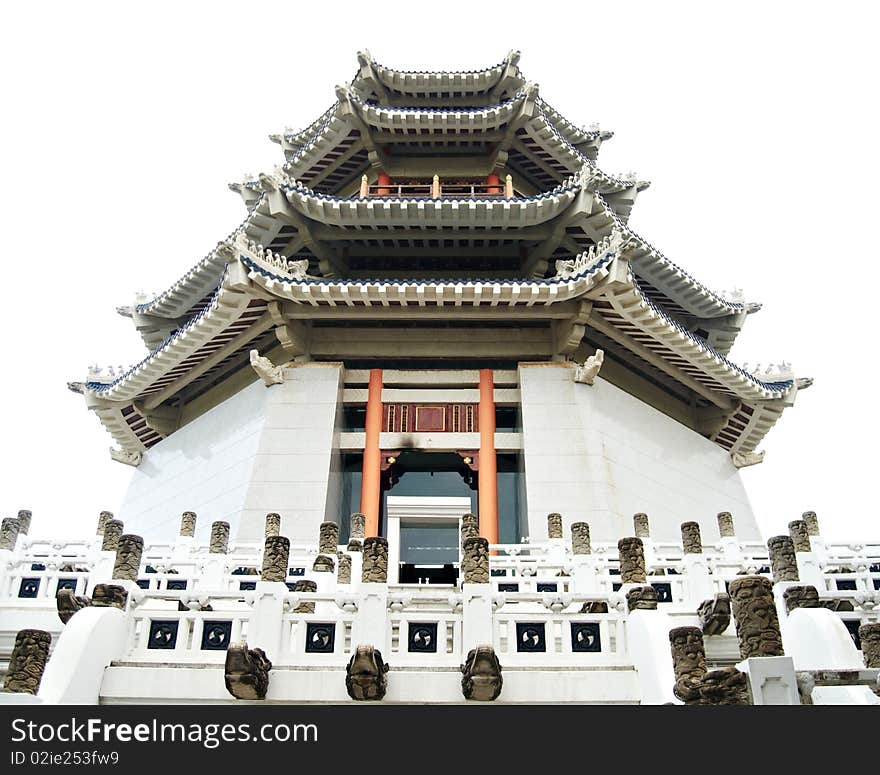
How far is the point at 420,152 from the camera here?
23.2m

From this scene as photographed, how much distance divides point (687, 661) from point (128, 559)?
5.88 metres

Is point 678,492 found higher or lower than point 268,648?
higher

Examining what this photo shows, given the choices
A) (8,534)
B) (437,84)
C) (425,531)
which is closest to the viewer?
(8,534)

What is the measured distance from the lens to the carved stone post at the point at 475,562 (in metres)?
8.00

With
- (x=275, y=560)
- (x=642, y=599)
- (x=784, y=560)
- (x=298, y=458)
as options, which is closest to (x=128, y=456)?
(x=298, y=458)

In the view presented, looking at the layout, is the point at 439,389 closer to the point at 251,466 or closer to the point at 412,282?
the point at 412,282

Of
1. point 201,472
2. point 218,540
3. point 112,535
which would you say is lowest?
point 112,535

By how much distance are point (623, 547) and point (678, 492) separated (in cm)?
1083

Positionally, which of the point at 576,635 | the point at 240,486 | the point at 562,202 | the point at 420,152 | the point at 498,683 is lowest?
the point at 498,683

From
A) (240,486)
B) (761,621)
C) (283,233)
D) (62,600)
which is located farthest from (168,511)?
(761,621)

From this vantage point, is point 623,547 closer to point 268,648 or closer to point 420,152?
point 268,648

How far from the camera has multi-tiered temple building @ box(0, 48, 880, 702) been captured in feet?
39.8

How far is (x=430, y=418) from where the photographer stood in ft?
60.2
